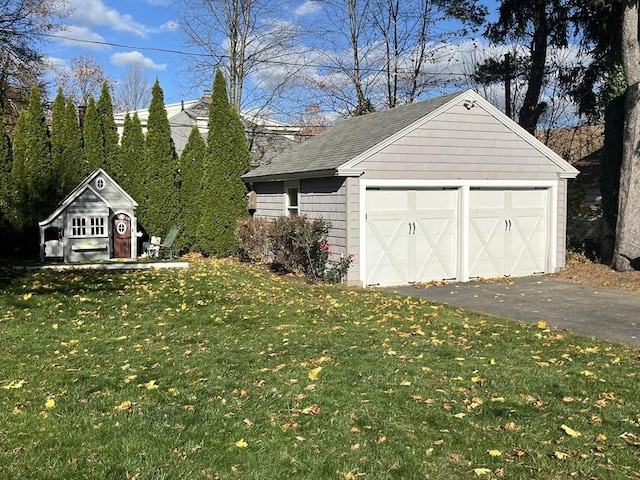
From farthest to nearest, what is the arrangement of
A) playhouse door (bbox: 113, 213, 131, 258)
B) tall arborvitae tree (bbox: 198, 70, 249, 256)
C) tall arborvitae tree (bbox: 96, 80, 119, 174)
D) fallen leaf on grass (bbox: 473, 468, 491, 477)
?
tall arborvitae tree (bbox: 96, 80, 119, 174) → tall arborvitae tree (bbox: 198, 70, 249, 256) → playhouse door (bbox: 113, 213, 131, 258) → fallen leaf on grass (bbox: 473, 468, 491, 477)

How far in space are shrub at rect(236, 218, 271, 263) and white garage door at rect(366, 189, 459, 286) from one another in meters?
3.34

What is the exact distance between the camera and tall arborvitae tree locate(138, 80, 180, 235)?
1602 centimetres

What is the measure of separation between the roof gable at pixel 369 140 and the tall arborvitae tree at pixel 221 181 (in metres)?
0.88

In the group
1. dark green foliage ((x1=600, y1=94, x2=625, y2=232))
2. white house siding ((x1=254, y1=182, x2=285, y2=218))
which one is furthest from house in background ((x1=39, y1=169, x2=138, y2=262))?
dark green foliage ((x1=600, y1=94, x2=625, y2=232))

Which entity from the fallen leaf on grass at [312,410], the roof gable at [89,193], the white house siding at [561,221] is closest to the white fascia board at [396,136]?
the white house siding at [561,221]

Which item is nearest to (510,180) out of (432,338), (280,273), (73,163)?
(280,273)

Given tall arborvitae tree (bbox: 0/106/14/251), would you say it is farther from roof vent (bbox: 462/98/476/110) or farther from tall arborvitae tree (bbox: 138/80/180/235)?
roof vent (bbox: 462/98/476/110)

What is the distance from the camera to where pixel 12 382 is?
5012mm

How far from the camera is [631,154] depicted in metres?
13.0

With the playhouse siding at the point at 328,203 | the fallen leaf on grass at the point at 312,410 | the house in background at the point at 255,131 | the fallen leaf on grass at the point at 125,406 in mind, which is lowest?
the fallen leaf on grass at the point at 312,410

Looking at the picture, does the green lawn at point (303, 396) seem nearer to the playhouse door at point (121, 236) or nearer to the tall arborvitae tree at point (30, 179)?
the playhouse door at point (121, 236)

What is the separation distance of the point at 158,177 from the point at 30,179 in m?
3.33

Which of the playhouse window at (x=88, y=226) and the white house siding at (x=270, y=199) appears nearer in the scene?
the playhouse window at (x=88, y=226)

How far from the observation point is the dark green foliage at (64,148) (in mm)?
15781
